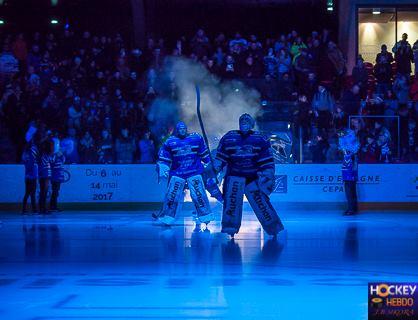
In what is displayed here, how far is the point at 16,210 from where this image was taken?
2128 centimetres

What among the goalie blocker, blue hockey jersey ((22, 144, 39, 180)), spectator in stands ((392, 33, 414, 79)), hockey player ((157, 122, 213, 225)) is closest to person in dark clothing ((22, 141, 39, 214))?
blue hockey jersey ((22, 144, 39, 180))

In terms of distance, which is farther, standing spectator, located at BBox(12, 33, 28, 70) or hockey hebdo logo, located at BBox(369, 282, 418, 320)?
standing spectator, located at BBox(12, 33, 28, 70)

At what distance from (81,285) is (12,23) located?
22.6 meters

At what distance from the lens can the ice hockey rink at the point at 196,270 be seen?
7.01 metres

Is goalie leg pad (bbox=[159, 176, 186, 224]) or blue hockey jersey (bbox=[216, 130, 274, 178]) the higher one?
blue hockey jersey (bbox=[216, 130, 274, 178])

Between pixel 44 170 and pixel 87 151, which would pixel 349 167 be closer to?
pixel 87 151

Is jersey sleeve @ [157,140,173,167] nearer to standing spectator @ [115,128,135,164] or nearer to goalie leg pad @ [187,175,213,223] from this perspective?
goalie leg pad @ [187,175,213,223]

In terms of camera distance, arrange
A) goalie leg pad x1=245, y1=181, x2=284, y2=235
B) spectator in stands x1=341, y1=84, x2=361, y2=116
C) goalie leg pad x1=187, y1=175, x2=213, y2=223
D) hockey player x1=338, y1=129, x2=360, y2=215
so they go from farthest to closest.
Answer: spectator in stands x1=341, y1=84, x2=361, y2=116 → hockey player x1=338, y1=129, x2=360, y2=215 → goalie leg pad x1=187, y1=175, x2=213, y2=223 → goalie leg pad x1=245, y1=181, x2=284, y2=235

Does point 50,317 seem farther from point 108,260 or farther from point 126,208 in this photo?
point 126,208

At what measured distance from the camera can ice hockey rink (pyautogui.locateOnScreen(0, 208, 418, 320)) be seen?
23.0ft

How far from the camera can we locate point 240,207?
12.9 m

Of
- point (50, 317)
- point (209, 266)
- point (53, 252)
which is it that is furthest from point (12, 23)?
point (50, 317)

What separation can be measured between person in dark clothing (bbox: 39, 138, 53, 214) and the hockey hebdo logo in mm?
16195

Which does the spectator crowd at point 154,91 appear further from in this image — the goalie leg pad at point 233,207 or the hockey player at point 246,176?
the goalie leg pad at point 233,207
